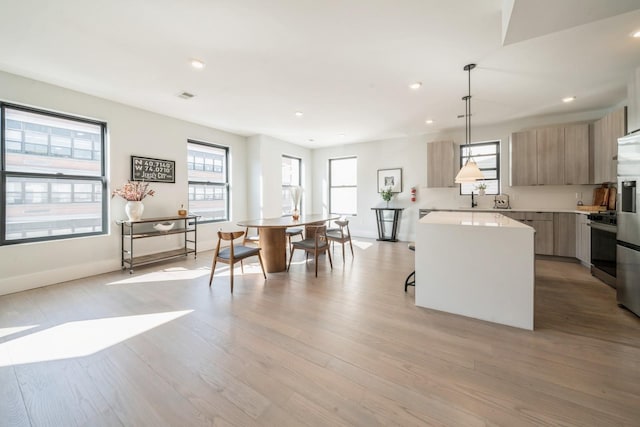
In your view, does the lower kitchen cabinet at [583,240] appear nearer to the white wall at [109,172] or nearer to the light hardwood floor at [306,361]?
the light hardwood floor at [306,361]

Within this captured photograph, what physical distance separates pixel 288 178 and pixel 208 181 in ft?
7.45

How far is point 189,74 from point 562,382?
446 cm

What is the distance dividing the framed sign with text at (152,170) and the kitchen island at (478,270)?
4411mm

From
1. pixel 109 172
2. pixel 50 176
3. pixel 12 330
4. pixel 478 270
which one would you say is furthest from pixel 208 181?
pixel 478 270

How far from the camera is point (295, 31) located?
7.57 feet

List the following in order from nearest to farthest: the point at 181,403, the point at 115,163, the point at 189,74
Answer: the point at 181,403 → the point at 189,74 → the point at 115,163

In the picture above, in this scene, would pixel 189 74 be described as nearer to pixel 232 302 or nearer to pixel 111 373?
pixel 232 302

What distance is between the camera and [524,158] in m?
4.76

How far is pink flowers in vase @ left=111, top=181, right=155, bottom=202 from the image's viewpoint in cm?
386

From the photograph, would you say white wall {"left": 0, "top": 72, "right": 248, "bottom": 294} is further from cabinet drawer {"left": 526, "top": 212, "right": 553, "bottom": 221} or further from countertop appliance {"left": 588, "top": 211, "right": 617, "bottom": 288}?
countertop appliance {"left": 588, "top": 211, "right": 617, "bottom": 288}

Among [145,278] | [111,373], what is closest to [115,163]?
[145,278]

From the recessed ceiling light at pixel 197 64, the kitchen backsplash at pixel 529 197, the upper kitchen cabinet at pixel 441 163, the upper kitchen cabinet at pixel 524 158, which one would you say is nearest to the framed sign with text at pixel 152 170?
the recessed ceiling light at pixel 197 64

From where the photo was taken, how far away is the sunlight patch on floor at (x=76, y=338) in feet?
5.98

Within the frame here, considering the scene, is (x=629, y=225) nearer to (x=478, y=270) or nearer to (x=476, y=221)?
(x=476, y=221)
